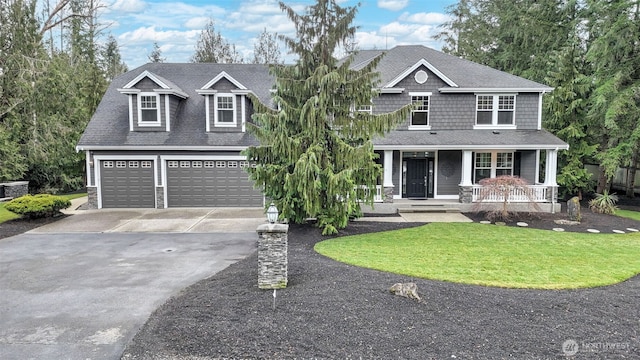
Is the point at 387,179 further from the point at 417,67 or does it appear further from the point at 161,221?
the point at 161,221

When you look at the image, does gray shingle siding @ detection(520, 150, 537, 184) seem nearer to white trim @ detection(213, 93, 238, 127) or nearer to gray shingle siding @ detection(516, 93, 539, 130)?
gray shingle siding @ detection(516, 93, 539, 130)

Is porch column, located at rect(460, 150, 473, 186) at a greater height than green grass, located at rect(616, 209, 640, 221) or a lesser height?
greater

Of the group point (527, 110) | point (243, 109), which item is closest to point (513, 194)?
point (527, 110)

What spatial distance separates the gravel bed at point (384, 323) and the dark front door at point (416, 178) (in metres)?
10.2

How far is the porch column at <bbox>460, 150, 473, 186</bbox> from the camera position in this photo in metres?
15.8

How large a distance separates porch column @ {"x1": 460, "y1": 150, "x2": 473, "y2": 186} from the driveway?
8565 millimetres

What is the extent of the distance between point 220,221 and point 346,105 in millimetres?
6425

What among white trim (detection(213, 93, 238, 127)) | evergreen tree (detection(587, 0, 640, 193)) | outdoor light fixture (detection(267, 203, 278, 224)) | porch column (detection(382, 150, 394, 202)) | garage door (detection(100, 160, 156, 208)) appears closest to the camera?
outdoor light fixture (detection(267, 203, 278, 224))

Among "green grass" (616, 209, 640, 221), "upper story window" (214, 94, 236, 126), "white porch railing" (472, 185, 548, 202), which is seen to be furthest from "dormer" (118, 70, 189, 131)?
"green grass" (616, 209, 640, 221)

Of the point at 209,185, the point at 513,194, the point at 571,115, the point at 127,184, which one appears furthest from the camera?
the point at 571,115

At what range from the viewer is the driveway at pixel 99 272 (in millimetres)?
5457

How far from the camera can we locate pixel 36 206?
13953 millimetres

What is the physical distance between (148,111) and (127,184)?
337 centimetres

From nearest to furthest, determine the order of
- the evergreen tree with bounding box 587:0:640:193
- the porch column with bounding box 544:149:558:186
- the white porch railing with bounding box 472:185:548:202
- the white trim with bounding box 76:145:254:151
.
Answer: the white porch railing with bounding box 472:185:548:202 → the porch column with bounding box 544:149:558:186 → the evergreen tree with bounding box 587:0:640:193 → the white trim with bounding box 76:145:254:151
